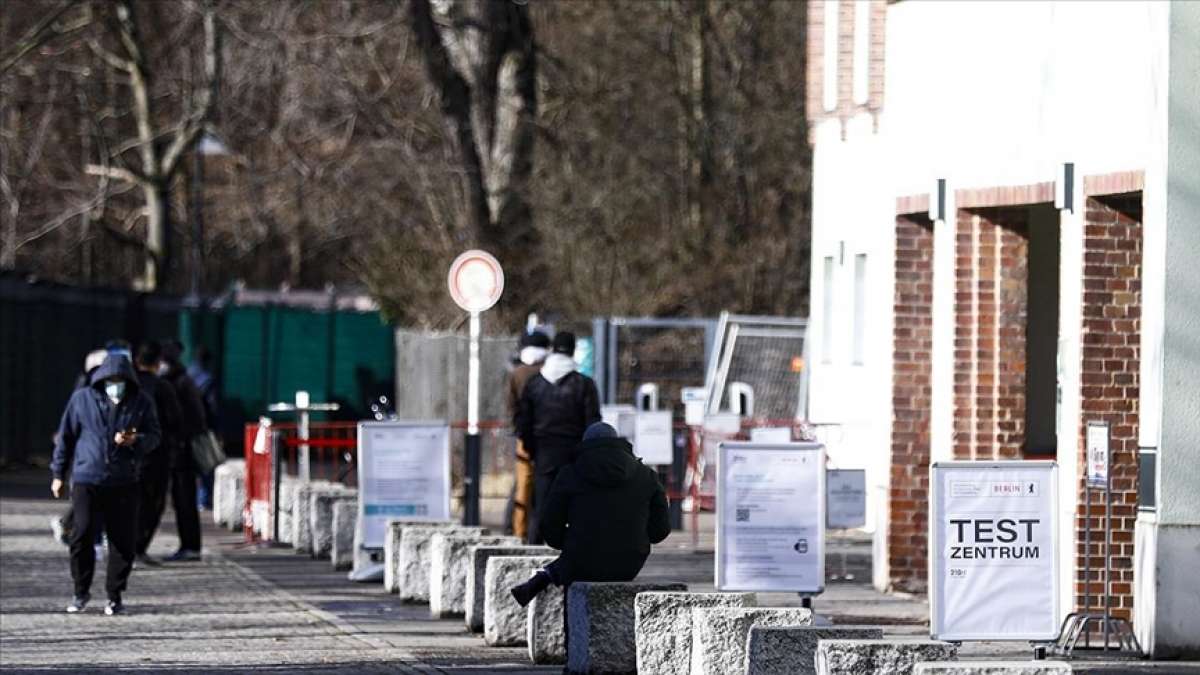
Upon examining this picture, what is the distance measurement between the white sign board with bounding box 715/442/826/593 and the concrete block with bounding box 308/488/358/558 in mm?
6571

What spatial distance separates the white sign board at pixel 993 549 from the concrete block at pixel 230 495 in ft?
47.5

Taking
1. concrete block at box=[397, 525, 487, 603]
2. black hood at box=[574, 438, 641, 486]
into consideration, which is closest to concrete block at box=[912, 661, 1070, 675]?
black hood at box=[574, 438, 641, 486]

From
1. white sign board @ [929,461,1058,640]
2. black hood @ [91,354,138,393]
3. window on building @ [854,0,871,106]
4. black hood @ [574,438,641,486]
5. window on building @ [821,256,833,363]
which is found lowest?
white sign board @ [929,461,1058,640]

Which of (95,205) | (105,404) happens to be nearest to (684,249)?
(95,205)

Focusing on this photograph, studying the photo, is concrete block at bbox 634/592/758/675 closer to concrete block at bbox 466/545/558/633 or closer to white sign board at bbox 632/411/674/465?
concrete block at bbox 466/545/558/633

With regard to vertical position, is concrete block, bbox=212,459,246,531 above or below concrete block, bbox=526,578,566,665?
above

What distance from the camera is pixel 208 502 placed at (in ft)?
Answer: 99.9

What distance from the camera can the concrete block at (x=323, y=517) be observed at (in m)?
Answer: 22.3

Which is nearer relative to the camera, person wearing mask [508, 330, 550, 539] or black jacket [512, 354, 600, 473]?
black jacket [512, 354, 600, 473]

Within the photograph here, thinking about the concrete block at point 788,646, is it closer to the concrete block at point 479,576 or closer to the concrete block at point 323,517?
the concrete block at point 479,576

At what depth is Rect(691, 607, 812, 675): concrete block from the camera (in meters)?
12.3

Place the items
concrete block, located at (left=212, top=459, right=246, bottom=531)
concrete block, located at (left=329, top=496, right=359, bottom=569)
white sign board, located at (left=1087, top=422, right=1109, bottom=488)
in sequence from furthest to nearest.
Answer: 1. concrete block, located at (left=212, top=459, right=246, bottom=531)
2. concrete block, located at (left=329, top=496, right=359, bottom=569)
3. white sign board, located at (left=1087, top=422, right=1109, bottom=488)

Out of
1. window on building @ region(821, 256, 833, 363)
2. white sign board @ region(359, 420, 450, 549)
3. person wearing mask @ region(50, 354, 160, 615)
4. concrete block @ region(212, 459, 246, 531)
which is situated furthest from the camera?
concrete block @ region(212, 459, 246, 531)

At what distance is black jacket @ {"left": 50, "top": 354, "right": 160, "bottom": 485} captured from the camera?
17.4 metres
